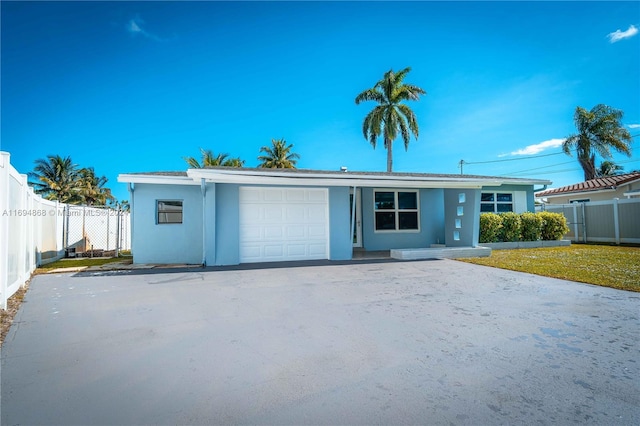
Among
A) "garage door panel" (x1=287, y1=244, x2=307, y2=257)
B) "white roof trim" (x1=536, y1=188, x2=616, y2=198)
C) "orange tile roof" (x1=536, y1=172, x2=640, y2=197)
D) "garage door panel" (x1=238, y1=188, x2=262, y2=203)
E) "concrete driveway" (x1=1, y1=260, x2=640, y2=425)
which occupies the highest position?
"orange tile roof" (x1=536, y1=172, x2=640, y2=197)

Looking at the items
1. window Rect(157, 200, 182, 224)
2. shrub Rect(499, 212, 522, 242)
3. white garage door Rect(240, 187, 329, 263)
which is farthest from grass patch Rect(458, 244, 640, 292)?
window Rect(157, 200, 182, 224)

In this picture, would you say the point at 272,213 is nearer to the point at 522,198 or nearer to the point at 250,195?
the point at 250,195

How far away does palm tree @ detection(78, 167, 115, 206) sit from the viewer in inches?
1427

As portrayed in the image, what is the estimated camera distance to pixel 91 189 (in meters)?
37.7

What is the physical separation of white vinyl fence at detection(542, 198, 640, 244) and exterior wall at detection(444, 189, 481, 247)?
850cm

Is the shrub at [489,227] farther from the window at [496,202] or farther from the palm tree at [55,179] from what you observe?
the palm tree at [55,179]

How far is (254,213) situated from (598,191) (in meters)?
20.8

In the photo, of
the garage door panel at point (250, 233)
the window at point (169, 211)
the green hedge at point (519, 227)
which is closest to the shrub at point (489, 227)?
the green hedge at point (519, 227)

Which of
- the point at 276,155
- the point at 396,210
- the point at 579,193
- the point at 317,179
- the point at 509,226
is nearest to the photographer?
the point at 317,179

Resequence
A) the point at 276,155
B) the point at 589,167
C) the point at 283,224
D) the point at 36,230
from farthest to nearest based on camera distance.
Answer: the point at 276,155 → the point at 589,167 → the point at 283,224 → the point at 36,230

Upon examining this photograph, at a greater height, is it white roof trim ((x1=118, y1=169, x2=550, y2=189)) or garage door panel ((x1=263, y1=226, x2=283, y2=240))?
white roof trim ((x1=118, y1=169, x2=550, y2=189))

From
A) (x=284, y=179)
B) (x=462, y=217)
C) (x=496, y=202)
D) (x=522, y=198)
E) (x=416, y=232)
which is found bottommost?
(x=416, y=232)

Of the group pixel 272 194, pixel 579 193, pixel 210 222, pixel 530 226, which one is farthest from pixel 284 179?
pixel 579 193

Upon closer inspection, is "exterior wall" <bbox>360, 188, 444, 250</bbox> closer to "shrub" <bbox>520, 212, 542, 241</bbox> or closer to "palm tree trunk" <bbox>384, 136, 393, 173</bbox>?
"shrub" <bbox>520, 212, 542, 241</bbox>
